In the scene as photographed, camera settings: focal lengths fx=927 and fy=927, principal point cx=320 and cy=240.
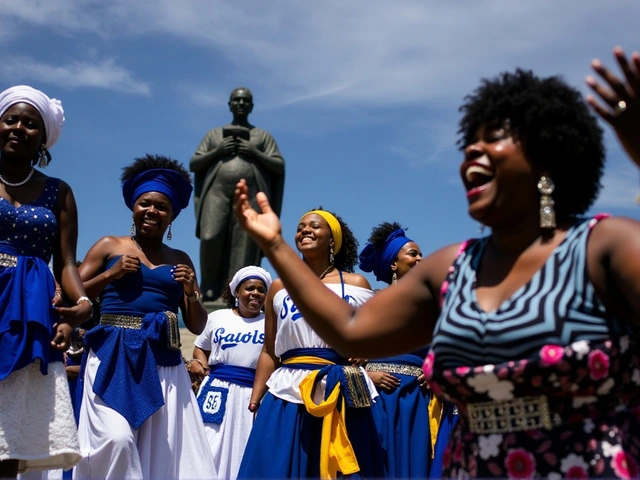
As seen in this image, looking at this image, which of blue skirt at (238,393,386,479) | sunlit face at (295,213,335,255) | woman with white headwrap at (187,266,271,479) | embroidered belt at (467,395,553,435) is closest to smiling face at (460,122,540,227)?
embroidered belt at (467,395,553,435)

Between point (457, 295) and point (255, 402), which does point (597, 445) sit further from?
point (255, 402)

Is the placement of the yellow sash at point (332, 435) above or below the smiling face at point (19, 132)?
below

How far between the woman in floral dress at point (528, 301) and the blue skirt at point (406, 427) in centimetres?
393

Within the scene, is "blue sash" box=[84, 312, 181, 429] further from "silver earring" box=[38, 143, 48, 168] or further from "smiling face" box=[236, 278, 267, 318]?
"smiling face" box=[236, 278, 267, 318]

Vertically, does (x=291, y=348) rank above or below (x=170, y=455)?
above

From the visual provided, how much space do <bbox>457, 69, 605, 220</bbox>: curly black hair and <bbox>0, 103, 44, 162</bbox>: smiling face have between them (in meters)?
2.65

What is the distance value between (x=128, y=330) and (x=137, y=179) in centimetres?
109

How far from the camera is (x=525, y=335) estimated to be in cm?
253

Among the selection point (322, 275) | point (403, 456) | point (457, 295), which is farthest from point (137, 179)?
point (457, 295)

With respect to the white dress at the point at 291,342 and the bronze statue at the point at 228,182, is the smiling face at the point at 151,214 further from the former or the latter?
the bronze statue at the point at 228,182

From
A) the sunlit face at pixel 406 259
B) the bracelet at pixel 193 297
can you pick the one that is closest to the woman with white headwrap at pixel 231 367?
the sunlit face at pixel 406 259

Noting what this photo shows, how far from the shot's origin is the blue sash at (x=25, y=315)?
429 centimetres

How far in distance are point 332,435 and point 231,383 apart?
2.45m

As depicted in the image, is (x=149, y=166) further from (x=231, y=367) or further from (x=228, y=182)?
(x=228, y=182)
